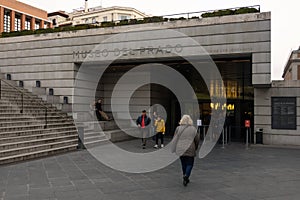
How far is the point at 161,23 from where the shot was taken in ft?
52.6

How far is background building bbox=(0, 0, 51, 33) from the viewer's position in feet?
162

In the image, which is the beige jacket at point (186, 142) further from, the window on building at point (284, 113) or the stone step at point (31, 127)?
the window on building at point (284, 113)

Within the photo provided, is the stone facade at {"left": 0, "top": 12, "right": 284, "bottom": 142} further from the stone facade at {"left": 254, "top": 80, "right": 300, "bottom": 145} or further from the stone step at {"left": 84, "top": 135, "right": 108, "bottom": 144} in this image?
the stone step at {"left": 84, "top": 135, "right": 108, "bottom": 144}

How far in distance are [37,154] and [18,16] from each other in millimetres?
48101

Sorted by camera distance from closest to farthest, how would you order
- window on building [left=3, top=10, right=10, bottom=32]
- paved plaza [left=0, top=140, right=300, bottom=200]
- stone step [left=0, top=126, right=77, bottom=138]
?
paved plaza [left=0, top=140, right=300, bottom=200], stone step [left=0, top=126, right=77, bottom=138], window on building [left=3, top=10, right=10, bottom=32]

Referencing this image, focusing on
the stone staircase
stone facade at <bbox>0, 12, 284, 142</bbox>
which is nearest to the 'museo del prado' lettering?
stone facade at <bbox>0, 12, 284, 142</bbox>

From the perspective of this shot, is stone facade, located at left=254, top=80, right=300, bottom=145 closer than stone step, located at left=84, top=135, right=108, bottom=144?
No

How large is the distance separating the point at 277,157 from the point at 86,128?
8508mm

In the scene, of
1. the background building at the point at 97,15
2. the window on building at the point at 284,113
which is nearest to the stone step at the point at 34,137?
the window on building at the point at 284,113

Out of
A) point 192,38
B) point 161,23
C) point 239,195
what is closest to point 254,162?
point 239,195

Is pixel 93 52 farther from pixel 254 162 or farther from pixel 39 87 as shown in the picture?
pixel 254 162

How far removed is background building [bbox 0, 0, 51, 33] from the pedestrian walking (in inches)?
1906

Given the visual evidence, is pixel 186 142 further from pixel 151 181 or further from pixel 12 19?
pixel 12 19

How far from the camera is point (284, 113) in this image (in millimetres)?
14938
